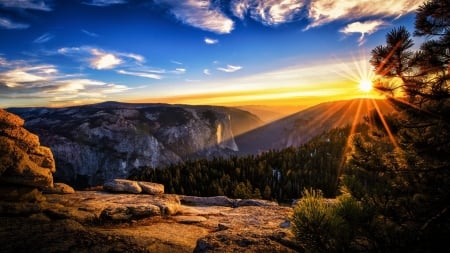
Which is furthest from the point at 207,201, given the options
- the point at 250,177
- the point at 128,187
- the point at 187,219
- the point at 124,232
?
the point at 250,177

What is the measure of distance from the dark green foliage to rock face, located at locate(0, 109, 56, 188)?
3684 cm

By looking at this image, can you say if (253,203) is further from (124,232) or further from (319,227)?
(319,227)

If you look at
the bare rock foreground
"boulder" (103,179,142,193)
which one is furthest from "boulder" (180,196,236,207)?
the bare rock foreground

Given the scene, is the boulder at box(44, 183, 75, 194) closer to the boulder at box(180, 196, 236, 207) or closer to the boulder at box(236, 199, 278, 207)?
the boulder at box(180, 196, 236, 207)

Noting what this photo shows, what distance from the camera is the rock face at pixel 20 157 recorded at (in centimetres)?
1622

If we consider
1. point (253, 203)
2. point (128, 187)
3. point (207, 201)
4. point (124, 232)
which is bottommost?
point (207, 201)

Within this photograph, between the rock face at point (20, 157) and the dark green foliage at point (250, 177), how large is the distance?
36840 mm

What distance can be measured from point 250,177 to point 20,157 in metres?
68.3

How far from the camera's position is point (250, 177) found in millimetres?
81625

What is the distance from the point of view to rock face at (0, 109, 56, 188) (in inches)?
639

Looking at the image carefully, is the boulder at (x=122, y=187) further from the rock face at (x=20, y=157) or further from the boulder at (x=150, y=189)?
the rock face at (x=20, y=157)

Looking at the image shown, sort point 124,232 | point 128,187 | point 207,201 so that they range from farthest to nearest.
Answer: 1. point 207,201
2. point 128,187
3. point 124,232

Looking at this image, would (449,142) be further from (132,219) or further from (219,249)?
(132,219)

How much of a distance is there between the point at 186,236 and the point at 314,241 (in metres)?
9.64
